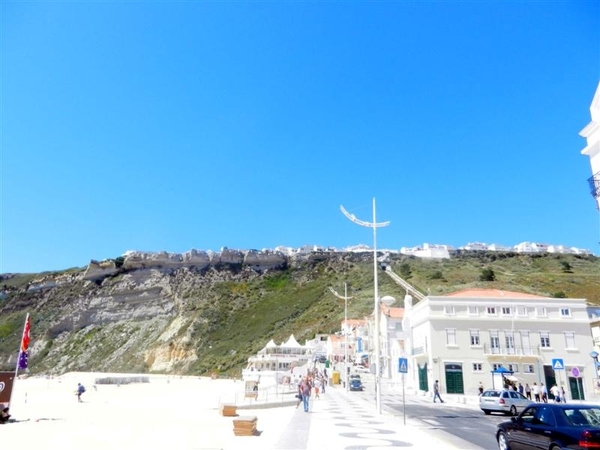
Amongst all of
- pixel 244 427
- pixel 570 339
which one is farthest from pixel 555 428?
pixel 570 339

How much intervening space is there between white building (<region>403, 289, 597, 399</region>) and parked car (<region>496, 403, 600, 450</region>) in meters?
25.0

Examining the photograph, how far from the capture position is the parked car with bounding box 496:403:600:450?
8586 mm

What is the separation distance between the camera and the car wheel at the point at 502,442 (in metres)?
11.2

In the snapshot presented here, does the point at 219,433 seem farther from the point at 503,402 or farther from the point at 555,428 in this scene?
the point at 503,402

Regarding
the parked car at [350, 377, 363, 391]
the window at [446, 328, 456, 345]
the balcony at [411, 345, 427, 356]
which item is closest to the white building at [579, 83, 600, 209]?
the window at [446, 328, 456, 345]

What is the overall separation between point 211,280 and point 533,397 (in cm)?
10376

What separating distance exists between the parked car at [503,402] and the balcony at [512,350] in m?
14.4

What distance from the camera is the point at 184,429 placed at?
613 inches

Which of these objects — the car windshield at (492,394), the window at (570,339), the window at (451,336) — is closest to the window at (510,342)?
the window at (451,336)

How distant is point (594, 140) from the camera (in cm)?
2167

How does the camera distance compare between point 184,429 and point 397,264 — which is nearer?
point 184,429

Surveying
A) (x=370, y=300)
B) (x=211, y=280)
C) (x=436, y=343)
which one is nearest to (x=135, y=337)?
(x=211, y=280)

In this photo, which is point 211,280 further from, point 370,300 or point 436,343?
point 436,343

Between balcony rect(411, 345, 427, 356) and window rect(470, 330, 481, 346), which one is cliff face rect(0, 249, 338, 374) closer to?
balcony rect(411, 345, 427, 356)
